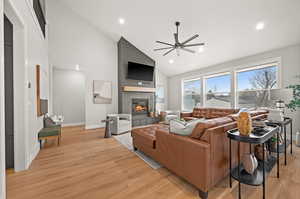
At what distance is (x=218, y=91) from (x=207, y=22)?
2.75 m

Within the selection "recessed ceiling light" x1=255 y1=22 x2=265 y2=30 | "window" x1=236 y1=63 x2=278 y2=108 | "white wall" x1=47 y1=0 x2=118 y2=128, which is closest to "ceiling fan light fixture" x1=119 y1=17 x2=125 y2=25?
"white wall" x1=47 y1=0 x2=118 y2=128

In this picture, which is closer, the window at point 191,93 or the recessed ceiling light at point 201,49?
the recessed ceiling light at point 201,49

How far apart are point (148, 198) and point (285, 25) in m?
4.54

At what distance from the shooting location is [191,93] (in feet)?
20.4

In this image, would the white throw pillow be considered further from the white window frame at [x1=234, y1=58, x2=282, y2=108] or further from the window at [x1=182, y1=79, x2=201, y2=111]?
the window at [x1=182, y1=79, x2=201, y2=111]

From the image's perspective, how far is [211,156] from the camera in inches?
55.5

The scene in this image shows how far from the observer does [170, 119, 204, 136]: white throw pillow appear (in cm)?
169

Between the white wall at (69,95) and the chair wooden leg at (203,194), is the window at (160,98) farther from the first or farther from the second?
the chair wooden leg at (203,194)

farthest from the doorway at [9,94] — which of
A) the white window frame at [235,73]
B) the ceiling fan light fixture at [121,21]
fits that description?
the white window frame at [235,73]

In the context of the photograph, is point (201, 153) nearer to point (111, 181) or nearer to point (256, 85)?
point (111, 181)

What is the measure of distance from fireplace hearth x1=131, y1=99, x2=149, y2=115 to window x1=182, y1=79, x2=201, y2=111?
2129 mm

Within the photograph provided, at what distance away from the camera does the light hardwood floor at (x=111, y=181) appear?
58.9 inches

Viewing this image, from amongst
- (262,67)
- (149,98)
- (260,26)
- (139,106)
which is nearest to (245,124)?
(260,26)

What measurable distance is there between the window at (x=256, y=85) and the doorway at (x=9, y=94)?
6009 millimetres
